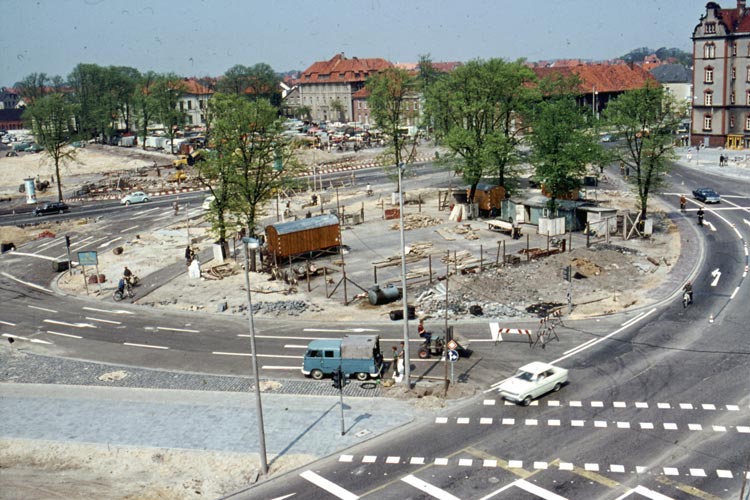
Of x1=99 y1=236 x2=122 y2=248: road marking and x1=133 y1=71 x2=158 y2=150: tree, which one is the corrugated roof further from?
x1=133 y1=71 x2=158 y2=150: tree

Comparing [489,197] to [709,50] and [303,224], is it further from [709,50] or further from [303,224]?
[709,50]

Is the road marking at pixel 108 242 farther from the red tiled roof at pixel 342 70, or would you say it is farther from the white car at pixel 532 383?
the red tiled roof at pixel 342 70

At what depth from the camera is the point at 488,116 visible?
7456 centimetres

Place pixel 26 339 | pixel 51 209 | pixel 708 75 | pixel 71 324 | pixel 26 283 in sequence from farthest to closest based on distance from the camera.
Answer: pixel 708 75
pixel 51 209
pixel 26 283
pixel 71 324
pixel 26 339

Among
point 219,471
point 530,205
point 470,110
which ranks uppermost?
point 470,110

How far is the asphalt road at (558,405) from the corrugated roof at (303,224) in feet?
39.1

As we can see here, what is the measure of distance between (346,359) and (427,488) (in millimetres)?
10852

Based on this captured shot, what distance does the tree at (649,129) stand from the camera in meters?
62.8

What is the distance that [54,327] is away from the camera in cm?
4641

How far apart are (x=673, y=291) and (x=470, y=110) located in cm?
3160

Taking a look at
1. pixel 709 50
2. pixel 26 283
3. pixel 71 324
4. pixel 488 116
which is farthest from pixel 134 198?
pixel 709 50

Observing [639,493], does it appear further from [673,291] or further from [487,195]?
[487,195]

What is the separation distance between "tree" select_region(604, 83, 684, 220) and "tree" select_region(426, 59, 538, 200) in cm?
1083

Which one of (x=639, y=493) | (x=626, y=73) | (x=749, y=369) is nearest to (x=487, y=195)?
(x=749, y=369)
